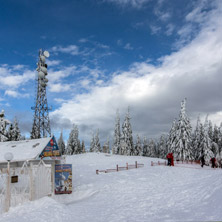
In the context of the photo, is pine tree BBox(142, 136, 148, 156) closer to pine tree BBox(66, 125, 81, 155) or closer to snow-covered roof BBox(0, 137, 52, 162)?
pine tree BBox(66, 125, 81, 155)

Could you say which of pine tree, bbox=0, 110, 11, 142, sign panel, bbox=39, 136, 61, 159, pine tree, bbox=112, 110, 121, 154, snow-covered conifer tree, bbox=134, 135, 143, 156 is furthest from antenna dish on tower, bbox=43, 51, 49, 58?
snow-covered conifer tree, bbox=134, 135, 143, 156

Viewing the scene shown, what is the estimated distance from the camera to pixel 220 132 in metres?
56.8

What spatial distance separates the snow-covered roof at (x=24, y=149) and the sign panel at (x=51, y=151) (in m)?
0.31

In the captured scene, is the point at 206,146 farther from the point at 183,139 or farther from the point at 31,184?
the point at 31,184

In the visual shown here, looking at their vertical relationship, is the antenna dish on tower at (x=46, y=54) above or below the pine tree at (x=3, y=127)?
above

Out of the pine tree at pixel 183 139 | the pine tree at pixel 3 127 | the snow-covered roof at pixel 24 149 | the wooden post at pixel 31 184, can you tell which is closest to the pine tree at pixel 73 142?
the pine tree at pixel 3 127

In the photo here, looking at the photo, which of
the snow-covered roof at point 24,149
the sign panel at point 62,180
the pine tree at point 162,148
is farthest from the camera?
the pine tree at point 162,148

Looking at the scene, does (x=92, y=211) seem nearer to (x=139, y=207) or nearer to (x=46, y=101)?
(x=139, y=207)

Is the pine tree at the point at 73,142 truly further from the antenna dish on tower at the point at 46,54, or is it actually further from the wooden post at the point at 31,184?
the wooden post at the point at 31,184

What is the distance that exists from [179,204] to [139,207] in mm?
1960

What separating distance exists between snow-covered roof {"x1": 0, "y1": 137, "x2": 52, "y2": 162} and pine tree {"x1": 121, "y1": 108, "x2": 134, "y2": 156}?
40.8m

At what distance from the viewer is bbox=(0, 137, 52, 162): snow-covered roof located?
14391 millimetres

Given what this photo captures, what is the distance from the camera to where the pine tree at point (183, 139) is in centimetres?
3991

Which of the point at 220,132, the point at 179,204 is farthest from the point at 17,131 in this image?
the point at 220,132
